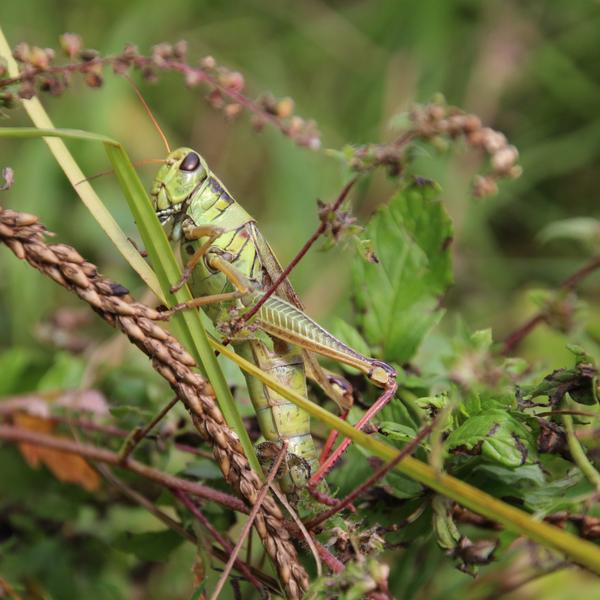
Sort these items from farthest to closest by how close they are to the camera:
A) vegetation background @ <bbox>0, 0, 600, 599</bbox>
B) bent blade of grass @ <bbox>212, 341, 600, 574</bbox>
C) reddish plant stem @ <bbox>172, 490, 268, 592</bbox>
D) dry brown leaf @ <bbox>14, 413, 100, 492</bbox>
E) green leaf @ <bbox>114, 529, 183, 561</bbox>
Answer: vegetation background @ <bbox>0, 0, 600, 599</bbox> < dry brown leaf @ <bbox>14, 413, 100, 492</bbox> < green leaf @ <bbox>114, 529, 183, 561</bbox> < reddish plant stem @ <bbox>172, 490, 268, 592</bbox> < bent blade of grass @ <bbox>212, 341, 600, 574</bbox>

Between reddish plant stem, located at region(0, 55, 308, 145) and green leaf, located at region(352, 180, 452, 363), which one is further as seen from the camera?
green leaf, located at region(352, 180, 452, 363)

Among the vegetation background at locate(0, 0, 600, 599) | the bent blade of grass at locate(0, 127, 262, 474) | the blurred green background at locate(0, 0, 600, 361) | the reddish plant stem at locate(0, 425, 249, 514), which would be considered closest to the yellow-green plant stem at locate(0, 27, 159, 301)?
the bent blade of grass at locate(0, 127, 262, 474)

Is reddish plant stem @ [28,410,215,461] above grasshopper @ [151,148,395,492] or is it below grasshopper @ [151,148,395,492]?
below

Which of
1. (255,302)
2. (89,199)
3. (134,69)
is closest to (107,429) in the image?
(255,302)

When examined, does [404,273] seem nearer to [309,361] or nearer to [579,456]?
[309,361]

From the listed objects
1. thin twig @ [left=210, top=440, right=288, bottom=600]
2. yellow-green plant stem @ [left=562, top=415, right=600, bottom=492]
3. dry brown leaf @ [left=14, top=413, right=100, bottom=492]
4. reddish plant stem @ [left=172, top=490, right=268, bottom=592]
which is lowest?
dry brown leaf @ [left=14, top=413, right=100, bottom=492]

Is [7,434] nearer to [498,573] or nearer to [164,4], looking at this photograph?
[498,573]

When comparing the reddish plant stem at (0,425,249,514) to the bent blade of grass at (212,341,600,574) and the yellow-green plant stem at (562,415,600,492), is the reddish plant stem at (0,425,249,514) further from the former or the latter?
the yellow-green plant stem at (562,415,600,492)

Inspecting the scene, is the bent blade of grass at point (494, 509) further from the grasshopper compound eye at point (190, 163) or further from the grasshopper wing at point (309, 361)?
the grasshopper compound eye at point (190, 163)
